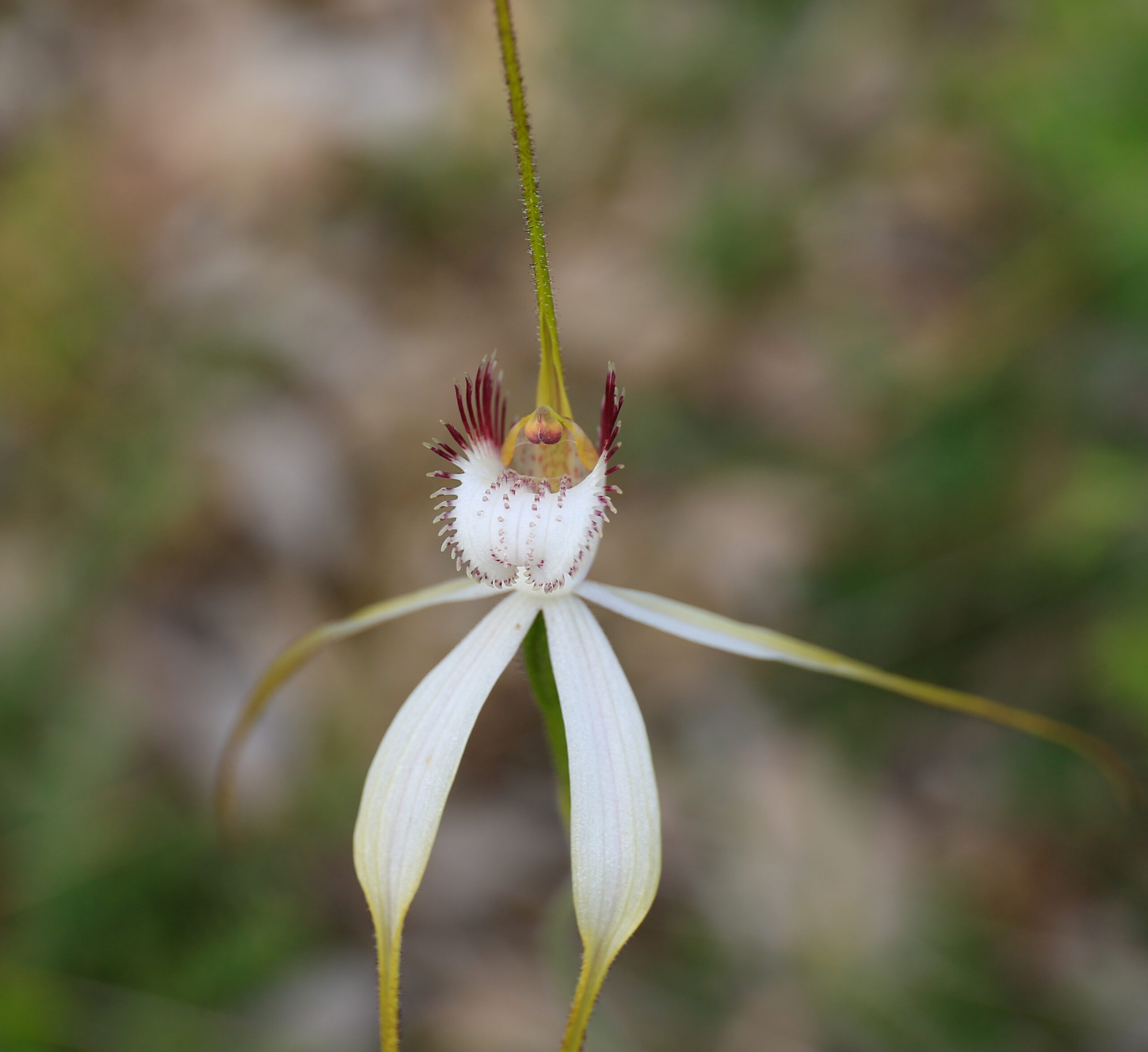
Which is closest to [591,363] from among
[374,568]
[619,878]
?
[374,568]

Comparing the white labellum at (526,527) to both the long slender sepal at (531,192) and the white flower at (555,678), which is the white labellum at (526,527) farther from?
the long slender sepal at (531,192)

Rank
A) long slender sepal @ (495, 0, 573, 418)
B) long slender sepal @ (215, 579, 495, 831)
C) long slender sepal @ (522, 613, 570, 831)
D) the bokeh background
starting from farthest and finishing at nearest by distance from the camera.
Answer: the bokeh background < long slender sepal @ (215, 579, 495, 831) < long slender sepal @ (522, 613, 570, 831) < long slender sepal @ (495, 0, 573, 418)

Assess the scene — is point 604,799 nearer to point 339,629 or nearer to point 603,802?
point 603,802

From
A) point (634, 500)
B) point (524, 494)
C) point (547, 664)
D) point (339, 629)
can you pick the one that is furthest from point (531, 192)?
point (634, 500)

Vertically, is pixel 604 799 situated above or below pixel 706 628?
below

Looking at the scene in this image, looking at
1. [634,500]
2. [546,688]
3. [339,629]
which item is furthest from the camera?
[634,500]

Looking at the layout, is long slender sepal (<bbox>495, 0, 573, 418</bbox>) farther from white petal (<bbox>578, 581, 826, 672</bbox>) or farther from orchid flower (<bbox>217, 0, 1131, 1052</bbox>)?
white petal (<bbox>578, 581, 826, 672</bbox>)

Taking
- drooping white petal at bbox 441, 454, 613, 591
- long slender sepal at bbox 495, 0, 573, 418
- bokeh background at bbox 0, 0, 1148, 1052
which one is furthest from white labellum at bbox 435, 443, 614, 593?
bokeh background at bbox 0, 0, 1148, 1052

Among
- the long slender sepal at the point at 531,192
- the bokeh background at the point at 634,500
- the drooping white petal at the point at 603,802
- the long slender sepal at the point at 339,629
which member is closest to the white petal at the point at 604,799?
the drooping white petal at the point at 603,802
